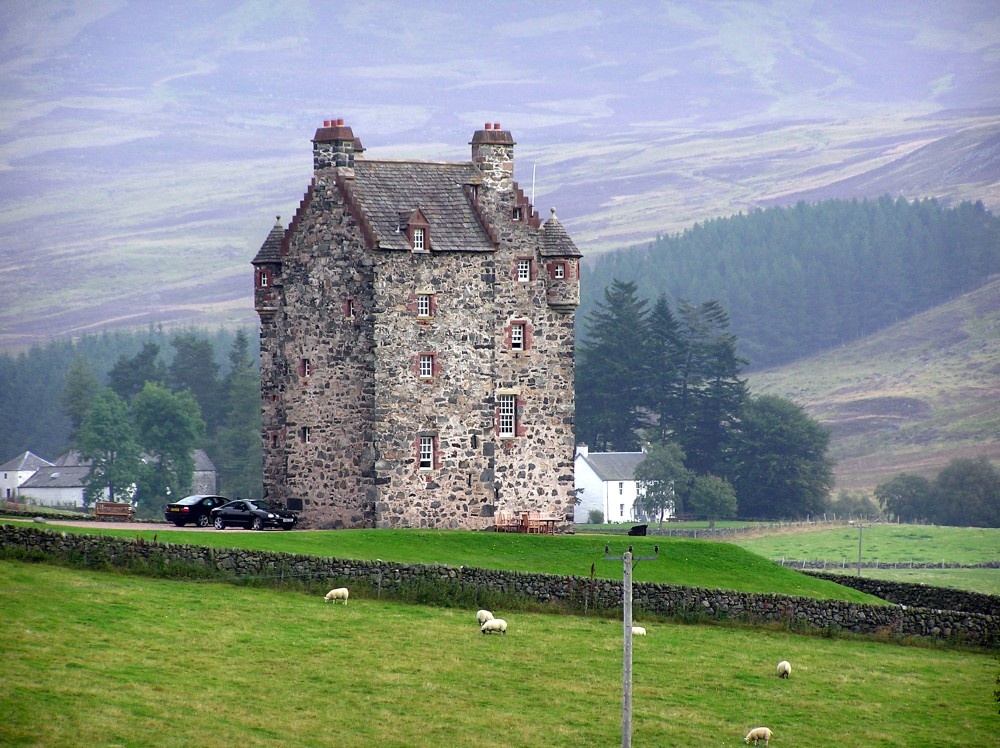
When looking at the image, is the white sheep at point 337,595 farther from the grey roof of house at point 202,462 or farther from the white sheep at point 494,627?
the grey roof of house at point 202,462

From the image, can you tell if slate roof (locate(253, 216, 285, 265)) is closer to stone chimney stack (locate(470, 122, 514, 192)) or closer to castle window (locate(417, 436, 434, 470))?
stone chimney stack (locate(470, 122, 514, 192))

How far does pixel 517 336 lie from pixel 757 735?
106ft

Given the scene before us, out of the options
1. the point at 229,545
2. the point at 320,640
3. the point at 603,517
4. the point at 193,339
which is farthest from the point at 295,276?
the point at 193,339

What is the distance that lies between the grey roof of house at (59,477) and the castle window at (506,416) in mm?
100925

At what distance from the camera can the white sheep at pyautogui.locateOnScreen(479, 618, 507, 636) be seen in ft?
178

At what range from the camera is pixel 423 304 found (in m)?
72.8

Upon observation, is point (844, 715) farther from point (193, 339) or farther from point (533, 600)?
point (193, 339)

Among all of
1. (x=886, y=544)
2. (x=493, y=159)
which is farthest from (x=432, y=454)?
(x=886, y=544)

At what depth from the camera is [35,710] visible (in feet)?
131

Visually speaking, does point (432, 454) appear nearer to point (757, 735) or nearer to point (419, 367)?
point (419, 367)

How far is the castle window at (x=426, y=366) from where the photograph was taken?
72.8 meters

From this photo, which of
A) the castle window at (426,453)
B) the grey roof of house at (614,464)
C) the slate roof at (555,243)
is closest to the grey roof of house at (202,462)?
the grey roof of house at (614,464)

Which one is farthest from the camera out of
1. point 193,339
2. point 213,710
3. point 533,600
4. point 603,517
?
point 193,339

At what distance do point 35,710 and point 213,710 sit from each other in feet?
14.5
